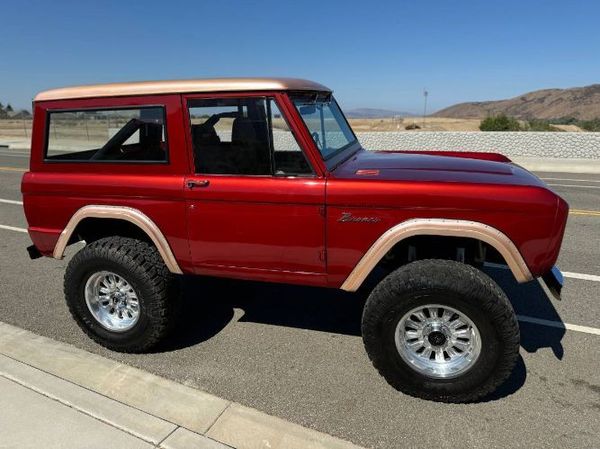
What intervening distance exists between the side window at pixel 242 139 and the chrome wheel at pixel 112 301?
1.16 metres

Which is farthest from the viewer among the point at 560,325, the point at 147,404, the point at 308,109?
the point at 560,325

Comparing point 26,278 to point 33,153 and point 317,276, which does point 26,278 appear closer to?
point 33,153

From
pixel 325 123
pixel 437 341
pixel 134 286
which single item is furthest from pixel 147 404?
pixel 325 123

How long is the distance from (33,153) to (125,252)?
1.16 metres

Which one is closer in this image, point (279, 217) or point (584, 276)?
point (279, 217)

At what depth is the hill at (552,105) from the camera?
100125 mm

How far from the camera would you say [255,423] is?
2.76m

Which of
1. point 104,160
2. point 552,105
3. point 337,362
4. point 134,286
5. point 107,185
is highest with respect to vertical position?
point 552,105

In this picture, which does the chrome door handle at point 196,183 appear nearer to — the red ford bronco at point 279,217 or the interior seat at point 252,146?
the red ford bronco at point 279,217

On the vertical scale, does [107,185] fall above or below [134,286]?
above

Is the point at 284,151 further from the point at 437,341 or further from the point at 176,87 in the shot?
the point at 437,341

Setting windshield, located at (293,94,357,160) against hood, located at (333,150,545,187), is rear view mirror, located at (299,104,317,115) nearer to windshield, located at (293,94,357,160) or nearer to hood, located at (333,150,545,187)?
windshield, located at (293,94,357,160)

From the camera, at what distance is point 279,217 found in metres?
3.12

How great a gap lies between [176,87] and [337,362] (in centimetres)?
229
